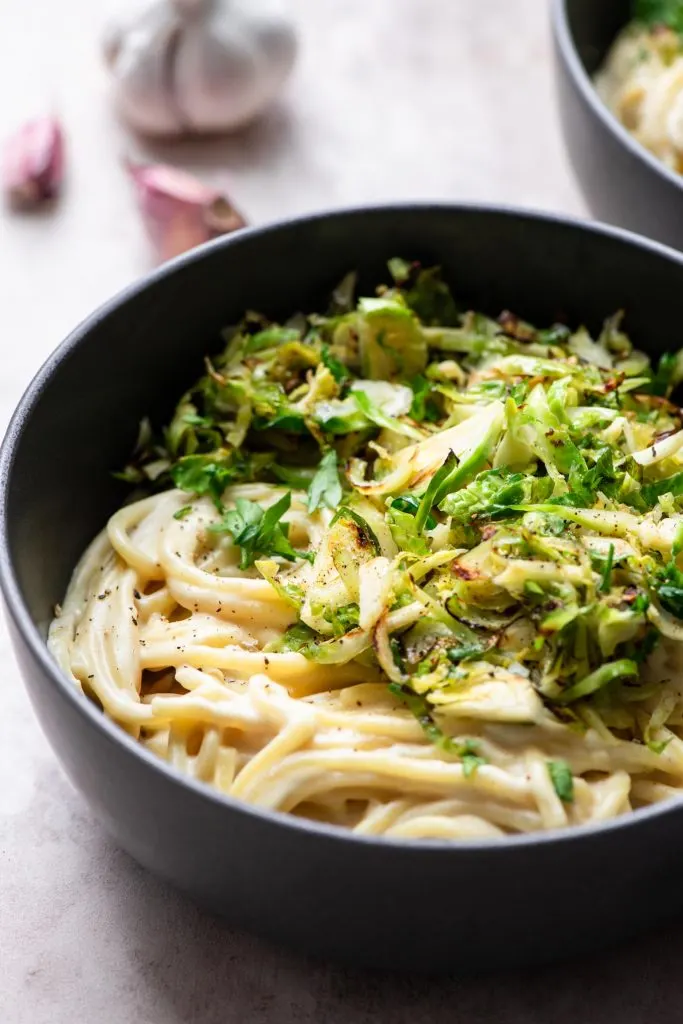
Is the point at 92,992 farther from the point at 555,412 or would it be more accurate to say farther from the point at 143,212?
the point at 143,212

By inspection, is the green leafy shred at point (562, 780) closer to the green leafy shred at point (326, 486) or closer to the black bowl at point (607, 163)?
the green leafy shred at point (326, 486)

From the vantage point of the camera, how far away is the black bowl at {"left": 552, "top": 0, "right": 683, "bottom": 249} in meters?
3.75

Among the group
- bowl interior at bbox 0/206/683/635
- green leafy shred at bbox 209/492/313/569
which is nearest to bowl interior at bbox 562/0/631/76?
bowl interior at bbox 0/206/683/635

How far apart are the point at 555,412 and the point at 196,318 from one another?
1046 millimetres

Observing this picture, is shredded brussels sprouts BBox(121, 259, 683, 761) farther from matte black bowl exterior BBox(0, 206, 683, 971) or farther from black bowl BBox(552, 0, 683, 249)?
black bowl BBox(552, 0, 683, 249)

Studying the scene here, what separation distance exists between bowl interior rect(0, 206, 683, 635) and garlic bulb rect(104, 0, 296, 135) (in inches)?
57.8

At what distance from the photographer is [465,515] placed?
113 inches

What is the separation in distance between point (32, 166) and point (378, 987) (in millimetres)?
3282

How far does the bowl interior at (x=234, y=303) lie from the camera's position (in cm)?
311

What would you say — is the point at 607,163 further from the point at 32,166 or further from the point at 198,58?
the point at 32,166

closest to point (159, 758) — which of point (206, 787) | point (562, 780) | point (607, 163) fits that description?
point (206, 787)

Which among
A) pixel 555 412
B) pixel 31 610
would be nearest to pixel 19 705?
pixel 31 610

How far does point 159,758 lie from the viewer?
257 cm

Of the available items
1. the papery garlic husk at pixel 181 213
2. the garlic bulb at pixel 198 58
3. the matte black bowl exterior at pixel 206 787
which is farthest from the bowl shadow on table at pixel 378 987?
the garlic bulb at pixel 198 58
